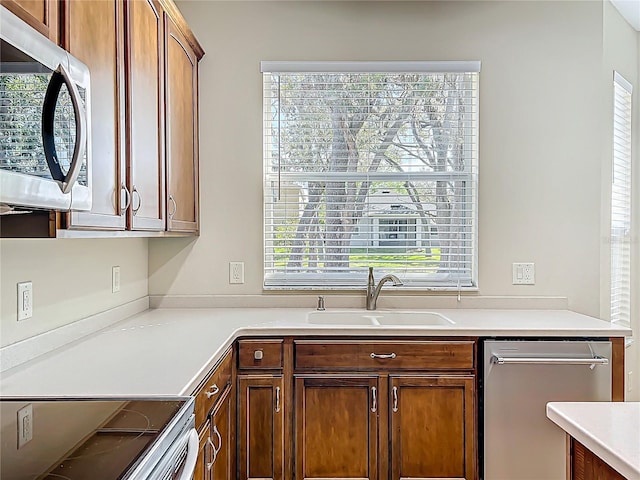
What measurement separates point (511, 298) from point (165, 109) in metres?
2.06

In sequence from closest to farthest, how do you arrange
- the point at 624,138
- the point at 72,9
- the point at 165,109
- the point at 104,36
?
the point at 72,9 → the point at 104,36 → the point at 165,109 → the point at 624,138

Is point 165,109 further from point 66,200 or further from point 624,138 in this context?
point 624,138

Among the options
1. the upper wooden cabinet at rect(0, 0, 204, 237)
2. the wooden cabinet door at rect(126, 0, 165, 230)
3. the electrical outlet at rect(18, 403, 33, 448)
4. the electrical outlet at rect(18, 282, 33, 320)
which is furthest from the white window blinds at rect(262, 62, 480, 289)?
the electrical outlet at rect(18, 403, 33, 448)

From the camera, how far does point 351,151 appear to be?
2.82 meters

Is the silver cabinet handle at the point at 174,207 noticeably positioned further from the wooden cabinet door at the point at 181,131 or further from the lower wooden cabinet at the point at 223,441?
the lower wooden cabinet at the point at 223,441

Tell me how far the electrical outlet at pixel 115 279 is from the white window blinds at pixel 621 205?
283 cm

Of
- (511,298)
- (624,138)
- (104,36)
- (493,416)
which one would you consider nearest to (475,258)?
(511,298)

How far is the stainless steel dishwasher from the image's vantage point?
7.29 ft

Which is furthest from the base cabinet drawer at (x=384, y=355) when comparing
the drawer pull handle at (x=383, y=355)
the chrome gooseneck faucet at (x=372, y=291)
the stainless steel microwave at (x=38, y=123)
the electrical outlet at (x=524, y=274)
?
the stainless steel microwave at (x=38, y=123)

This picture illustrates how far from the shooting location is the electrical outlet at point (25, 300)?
158 centimetres

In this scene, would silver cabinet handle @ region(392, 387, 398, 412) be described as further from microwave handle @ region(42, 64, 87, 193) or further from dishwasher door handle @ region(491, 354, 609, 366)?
microwave handle @ region(42, 64, 87, 193)

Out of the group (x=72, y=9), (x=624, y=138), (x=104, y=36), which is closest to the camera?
(x=72, y=9)

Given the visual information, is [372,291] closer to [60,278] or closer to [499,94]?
[499,94]

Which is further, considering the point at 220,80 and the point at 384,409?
the point at 220,80
